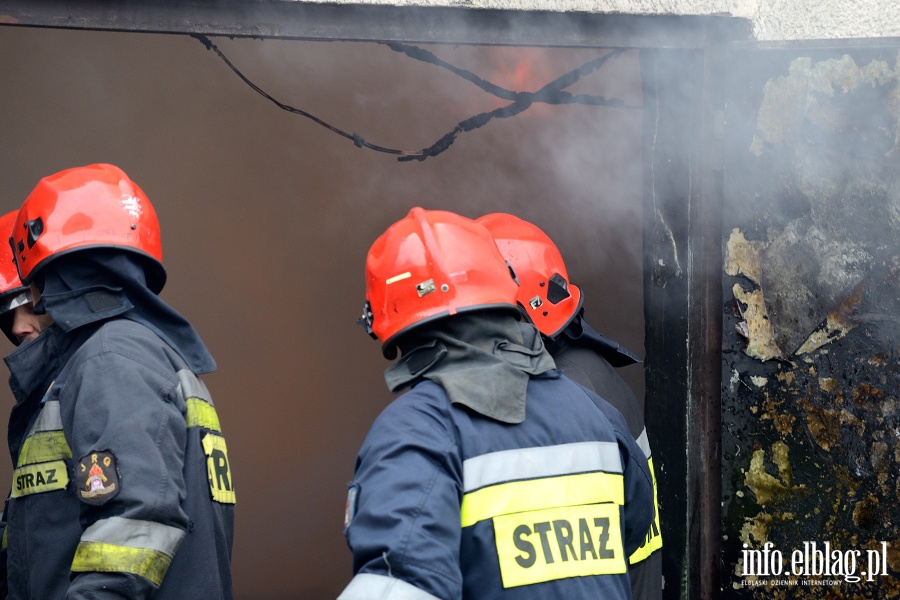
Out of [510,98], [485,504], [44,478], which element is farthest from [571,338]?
[510,98]

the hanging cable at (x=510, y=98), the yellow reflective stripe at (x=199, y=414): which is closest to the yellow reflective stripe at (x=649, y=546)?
the yellow reflective stripe at (x=199, y=414)

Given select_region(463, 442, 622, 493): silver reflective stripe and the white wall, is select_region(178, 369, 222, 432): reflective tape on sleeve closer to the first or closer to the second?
select_region(463, 442, 622, 493): silver reflective stripe

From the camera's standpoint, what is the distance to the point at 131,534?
212cm

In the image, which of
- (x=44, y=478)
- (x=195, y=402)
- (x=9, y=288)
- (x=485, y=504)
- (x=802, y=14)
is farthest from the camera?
(x=802, y=14)

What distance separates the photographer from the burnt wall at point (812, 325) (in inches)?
124

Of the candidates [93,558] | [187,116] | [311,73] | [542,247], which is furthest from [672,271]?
[187,116]

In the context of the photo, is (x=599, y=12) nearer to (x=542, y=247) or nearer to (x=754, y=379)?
(x=542, y=247)

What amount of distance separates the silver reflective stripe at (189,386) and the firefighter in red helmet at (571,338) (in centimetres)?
108

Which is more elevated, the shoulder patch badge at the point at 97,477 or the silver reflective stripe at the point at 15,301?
the silver reflective stripe at the point at 15,301

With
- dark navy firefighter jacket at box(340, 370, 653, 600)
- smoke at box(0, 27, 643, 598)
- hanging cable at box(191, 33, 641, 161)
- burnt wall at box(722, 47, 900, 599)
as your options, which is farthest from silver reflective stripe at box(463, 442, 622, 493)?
smoke at box(0, 27, 643, 598)

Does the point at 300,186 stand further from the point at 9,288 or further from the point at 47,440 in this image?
the point at 47,440

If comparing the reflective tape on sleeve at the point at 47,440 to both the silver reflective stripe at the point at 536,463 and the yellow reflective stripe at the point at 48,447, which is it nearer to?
the yellow reflective stripe at the point at 48,447

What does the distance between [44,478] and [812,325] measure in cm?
259

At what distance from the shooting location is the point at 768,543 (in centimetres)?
331
